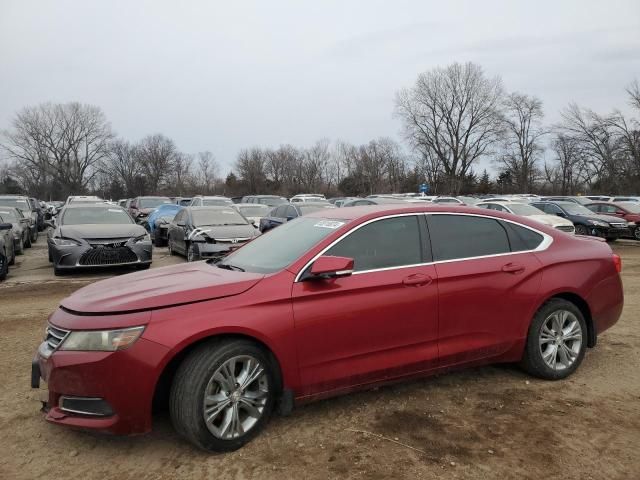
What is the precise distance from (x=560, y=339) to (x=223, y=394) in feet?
9.78

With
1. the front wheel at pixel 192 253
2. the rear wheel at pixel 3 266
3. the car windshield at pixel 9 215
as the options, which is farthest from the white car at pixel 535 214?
the car windshield at pixel 9 215

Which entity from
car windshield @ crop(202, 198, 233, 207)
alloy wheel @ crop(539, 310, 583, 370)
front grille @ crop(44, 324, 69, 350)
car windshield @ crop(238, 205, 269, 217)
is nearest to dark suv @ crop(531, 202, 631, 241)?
car windshield @ crop(238, 205, 269, 217)

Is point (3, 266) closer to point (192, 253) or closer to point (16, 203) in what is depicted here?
point (192, 253)

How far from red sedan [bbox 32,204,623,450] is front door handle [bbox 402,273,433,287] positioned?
0.02 m

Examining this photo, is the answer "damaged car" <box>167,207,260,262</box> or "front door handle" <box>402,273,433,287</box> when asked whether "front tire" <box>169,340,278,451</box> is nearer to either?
"front door handle" <box>402,273,433,287</box>

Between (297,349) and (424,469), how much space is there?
106 centimetres

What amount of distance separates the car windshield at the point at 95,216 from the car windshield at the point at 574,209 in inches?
637

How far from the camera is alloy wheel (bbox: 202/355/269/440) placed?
3.17 m

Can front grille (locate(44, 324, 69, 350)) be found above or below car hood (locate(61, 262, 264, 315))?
below

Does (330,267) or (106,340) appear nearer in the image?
(106,340)

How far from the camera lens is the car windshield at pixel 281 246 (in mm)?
3775

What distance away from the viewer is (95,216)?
457 inches

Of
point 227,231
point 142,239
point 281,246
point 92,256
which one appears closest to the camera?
point 281,246

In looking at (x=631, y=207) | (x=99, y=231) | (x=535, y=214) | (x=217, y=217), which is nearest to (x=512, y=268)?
(x=99, y=231)
